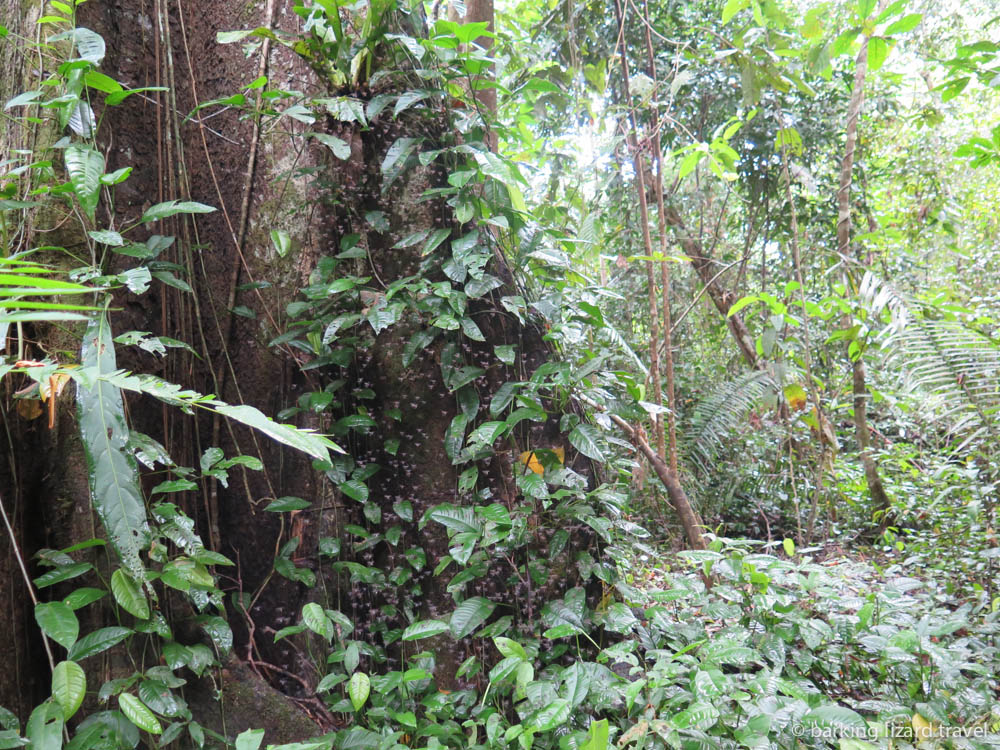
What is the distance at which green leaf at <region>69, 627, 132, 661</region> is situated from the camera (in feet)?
4.61

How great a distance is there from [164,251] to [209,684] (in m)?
1.22

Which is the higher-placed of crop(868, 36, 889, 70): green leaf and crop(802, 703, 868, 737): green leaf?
crop(868, 36, 889, 70): green leaf

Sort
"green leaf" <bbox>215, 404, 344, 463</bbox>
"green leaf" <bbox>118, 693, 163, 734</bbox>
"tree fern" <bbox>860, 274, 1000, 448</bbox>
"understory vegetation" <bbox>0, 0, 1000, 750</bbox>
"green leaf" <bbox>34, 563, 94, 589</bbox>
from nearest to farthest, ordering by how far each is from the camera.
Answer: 1. "green leaf" <bbox>215, 404, 344, 463</bbox>
2. "green leaf" <bbox>118, 693, 163, 734</bbox>
3. "green leaf" <bbox>34, 563, 94, 589</bbox>
4. "understory vegetation" <bbox>0, 0, 1000, 750</bbox>
5. "tree fern" <bbox>860, 274, 1000, 448</bbox>

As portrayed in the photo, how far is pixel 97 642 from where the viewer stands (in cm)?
143

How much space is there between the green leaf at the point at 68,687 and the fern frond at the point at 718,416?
3.85 m

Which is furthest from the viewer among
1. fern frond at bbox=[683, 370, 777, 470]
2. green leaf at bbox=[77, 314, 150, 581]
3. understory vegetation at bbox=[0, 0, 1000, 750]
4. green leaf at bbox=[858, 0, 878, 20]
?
fern frond at bbox=[683, 370, 777, 470]

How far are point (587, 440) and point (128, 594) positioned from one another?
Result: 1207 millimetres

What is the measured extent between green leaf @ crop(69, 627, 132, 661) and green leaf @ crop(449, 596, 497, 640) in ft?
2.59

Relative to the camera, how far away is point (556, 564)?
77.6 inches

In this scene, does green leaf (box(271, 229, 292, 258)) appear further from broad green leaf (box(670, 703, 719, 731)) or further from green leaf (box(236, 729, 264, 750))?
broad green leaf (box(670, 703, 719, 731))

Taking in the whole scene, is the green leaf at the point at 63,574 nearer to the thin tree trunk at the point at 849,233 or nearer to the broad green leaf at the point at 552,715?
the broad green leaf at the point at 552,715

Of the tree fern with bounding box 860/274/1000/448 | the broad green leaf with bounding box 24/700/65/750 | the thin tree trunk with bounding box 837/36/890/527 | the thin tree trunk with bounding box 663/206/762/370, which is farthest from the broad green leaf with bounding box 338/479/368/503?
the thin tree trunk with bounding box 663/206/762/370

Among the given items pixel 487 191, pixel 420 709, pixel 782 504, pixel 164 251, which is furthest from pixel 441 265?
pixel 782 504

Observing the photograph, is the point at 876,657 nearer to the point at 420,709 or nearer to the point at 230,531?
the point at 420,709
